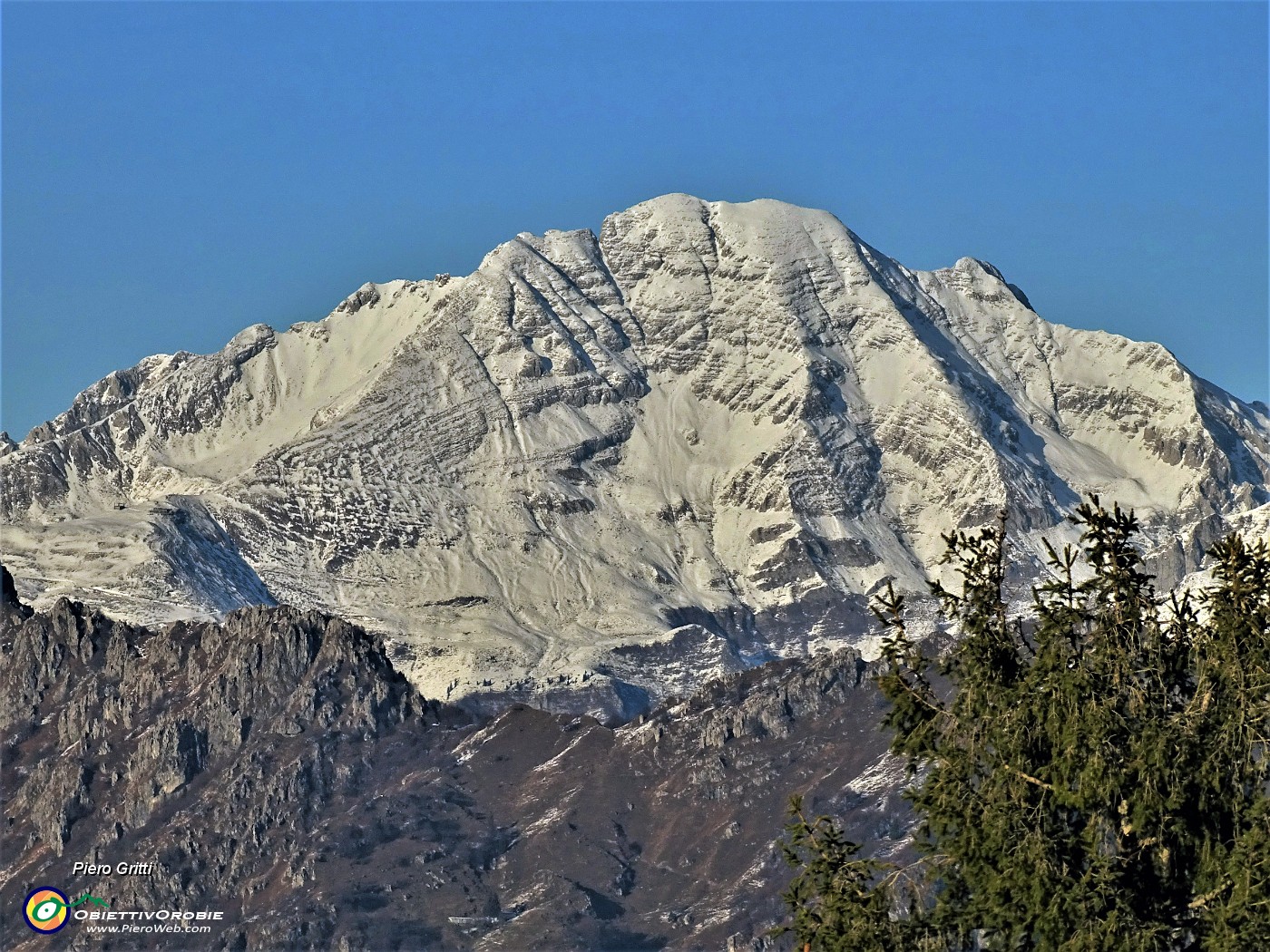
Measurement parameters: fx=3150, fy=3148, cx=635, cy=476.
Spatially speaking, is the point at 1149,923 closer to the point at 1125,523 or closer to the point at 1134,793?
the point at 1134,793

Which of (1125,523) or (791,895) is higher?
(1125,523)

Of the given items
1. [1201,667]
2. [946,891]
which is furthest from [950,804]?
[1201,667]

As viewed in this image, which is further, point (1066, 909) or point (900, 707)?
point (900, 707)

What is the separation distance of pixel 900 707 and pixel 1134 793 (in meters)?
5.20

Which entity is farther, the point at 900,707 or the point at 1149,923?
the point at 900,707

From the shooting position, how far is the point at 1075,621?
5800 centimetres

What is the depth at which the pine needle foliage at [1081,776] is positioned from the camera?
2184 inches

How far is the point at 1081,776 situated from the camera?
55.9 metres

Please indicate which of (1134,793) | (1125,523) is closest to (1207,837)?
(1134,793)

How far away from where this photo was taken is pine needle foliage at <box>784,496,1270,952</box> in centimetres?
5547

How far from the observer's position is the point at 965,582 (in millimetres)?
57906

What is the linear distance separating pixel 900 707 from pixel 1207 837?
6355 mm

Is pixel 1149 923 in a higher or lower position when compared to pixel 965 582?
lower

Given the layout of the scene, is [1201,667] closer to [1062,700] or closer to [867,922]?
[1062,700]
